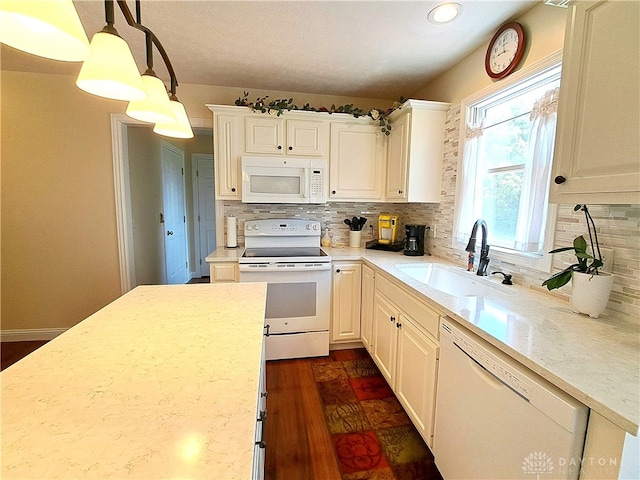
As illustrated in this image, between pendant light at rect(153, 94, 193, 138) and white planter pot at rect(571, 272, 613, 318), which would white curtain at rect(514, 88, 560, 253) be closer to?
white planter pot at rect(571, 272, 613, 318)

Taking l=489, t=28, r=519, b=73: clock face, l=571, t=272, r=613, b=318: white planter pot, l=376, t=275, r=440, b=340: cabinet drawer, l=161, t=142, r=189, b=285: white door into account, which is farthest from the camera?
l=161, t=142, r=189, b=285: white door

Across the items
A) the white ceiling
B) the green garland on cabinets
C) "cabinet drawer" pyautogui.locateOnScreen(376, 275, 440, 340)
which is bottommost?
"cabinet drawer" pyautogui.locateOnScreen(376, 275, 440, 340)

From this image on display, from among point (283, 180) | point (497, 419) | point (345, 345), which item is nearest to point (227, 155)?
point (283, 180)

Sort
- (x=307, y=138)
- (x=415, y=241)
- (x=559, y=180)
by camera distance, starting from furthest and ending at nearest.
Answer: (x=307, y=138)
(x=415, y=241)
(x=559, y=180)

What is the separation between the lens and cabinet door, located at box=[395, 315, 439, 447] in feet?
4.55

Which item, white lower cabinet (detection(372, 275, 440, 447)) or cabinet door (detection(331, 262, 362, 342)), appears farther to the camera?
cabinet door (detection(331, 262, 362, 342))

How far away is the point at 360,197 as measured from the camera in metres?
2.74

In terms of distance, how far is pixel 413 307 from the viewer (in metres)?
1.57

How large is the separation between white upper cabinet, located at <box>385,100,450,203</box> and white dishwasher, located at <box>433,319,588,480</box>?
1355 millimetres

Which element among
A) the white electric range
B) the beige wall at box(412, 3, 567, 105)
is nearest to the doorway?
the white electric range

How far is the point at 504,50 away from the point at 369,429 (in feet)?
7.96

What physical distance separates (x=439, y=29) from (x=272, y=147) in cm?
149

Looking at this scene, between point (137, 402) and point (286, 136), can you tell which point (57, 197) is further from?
point (137, 402)

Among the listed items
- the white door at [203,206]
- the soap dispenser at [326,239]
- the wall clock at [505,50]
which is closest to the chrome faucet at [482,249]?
the wall clock at [505,50]
